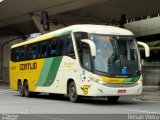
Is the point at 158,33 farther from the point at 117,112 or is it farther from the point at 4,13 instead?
the point at 117,112

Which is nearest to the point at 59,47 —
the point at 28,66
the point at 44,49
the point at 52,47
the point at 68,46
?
the point at 52,47

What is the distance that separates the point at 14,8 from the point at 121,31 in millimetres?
27059

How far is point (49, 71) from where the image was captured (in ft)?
76.5

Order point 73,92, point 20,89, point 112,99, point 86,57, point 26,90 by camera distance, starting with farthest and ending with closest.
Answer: point 20,89 < point 26,90 < point 112,99 < point 73,92 < point 86,57

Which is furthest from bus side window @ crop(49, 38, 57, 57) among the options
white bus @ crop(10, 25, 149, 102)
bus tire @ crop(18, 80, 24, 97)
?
bus tire @ crop(18, 80, 24, 97)

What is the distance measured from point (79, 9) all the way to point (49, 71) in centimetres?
2210

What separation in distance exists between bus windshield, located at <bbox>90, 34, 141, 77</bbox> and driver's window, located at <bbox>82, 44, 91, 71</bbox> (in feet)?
1.12

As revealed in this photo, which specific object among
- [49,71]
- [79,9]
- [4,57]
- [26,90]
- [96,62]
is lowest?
[26,90]

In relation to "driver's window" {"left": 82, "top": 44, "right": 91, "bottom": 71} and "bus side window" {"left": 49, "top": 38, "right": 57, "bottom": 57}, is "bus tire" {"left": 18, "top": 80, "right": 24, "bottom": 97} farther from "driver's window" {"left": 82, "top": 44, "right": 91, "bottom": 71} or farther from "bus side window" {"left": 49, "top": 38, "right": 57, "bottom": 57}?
"driver's window" {"left": 82, "top": 44, "right": 91, "bottom": 71}

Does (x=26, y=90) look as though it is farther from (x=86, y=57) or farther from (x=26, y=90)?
(x=86, y=57)

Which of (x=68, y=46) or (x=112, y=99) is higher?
(x=68, y=46)

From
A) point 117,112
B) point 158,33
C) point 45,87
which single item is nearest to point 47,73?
point 45,87

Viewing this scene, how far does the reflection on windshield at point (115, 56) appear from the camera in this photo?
745 inches

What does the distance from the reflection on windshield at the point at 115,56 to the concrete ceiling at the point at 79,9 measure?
20.9 meters
